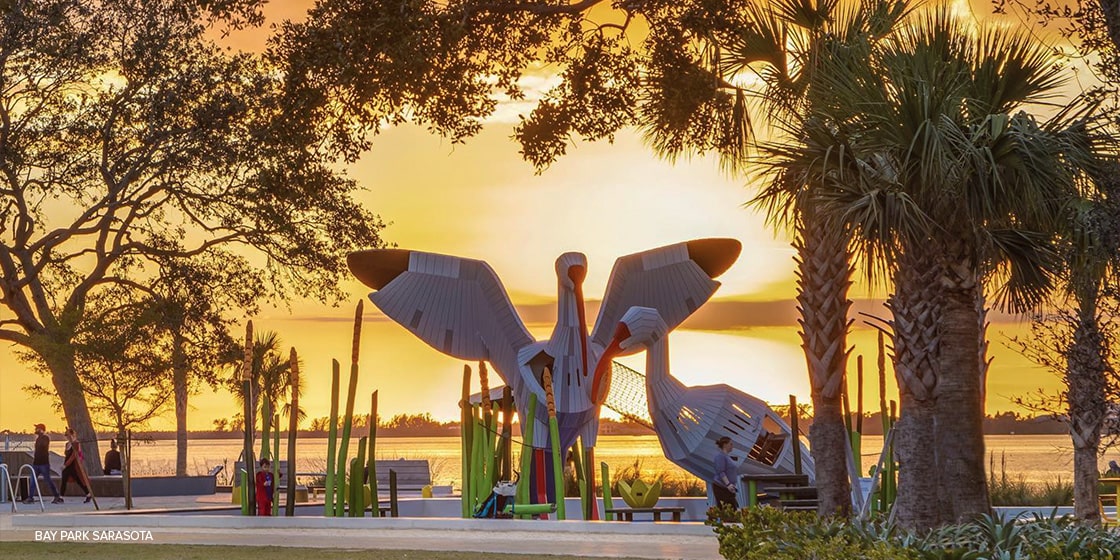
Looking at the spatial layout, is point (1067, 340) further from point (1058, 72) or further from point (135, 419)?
point (135, 419)

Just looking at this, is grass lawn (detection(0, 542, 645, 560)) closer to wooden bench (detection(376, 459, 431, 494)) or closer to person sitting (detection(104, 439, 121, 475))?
person sitting (detection(104, 439, 121, 475))

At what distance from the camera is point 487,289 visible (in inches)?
902

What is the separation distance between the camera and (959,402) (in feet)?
36.6

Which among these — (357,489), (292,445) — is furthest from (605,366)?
(292,445)

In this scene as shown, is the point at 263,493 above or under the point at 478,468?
under

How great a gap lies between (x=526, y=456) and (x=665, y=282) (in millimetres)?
4589

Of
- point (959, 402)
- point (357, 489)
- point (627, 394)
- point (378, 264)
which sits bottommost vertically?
point (357, 489)

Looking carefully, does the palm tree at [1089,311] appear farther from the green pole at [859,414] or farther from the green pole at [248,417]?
the green pole at [248,417]

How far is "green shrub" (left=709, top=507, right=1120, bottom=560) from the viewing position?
29.1 ft

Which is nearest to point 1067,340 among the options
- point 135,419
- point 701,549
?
point 701,549

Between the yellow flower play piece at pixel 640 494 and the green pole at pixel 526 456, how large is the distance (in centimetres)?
170

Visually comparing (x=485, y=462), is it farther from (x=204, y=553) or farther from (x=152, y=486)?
(x=152, y=486)

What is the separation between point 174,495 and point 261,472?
12.5 metres

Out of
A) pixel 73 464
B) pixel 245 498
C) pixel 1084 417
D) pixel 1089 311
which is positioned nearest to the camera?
pixel 1089 311
